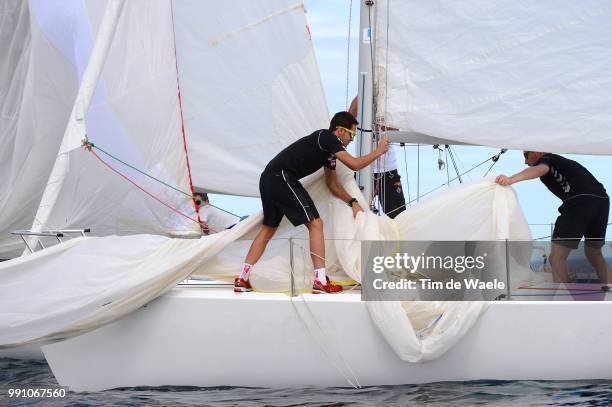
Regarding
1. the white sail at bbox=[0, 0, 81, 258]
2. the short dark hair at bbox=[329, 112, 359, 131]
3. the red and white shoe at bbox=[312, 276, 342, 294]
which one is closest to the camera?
the red and white shoe at bbox=[312, 276, 342, 294]

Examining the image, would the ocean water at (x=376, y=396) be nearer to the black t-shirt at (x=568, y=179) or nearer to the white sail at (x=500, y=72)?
the black t-shirt at (x=568, y=179)

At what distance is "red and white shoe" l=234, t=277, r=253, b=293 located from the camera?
666 centimetres

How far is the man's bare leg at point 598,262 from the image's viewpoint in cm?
646

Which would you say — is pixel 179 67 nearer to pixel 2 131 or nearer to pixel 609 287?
pixel 2 131

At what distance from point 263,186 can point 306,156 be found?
367 mm

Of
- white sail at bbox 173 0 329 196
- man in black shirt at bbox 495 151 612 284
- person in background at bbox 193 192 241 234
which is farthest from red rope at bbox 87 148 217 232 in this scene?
man in black shirt at bbox 495 151 612 284

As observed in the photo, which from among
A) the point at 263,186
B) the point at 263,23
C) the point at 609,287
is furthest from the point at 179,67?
the point at 609,287

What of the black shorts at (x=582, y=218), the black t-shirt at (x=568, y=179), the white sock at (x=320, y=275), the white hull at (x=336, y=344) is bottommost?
the white hull at (x=336, y=344)

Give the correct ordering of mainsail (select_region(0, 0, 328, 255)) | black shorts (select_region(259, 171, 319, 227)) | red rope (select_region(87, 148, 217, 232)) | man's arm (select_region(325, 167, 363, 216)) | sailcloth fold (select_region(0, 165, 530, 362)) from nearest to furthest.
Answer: sailcloth fold (select_region(0, 165, 530, 362)) < black shorts (select_region(259, 171, 319, 227)) < man's arm (select_region(325, 167, 363, 216)) < red rope (select_region(87, 148, 217, 232)) < mainsail (select_region(0, 0, 328, 255))

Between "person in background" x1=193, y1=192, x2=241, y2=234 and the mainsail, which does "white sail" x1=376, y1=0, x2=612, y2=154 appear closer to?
the mainsail

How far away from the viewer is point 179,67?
917 cm

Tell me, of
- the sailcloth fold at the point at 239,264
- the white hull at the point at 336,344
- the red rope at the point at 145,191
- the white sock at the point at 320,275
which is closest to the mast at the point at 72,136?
the red rope at the point at 145,191

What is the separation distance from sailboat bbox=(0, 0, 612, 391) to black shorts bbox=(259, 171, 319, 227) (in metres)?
0.15

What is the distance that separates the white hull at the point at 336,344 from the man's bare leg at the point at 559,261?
20 centimetres
